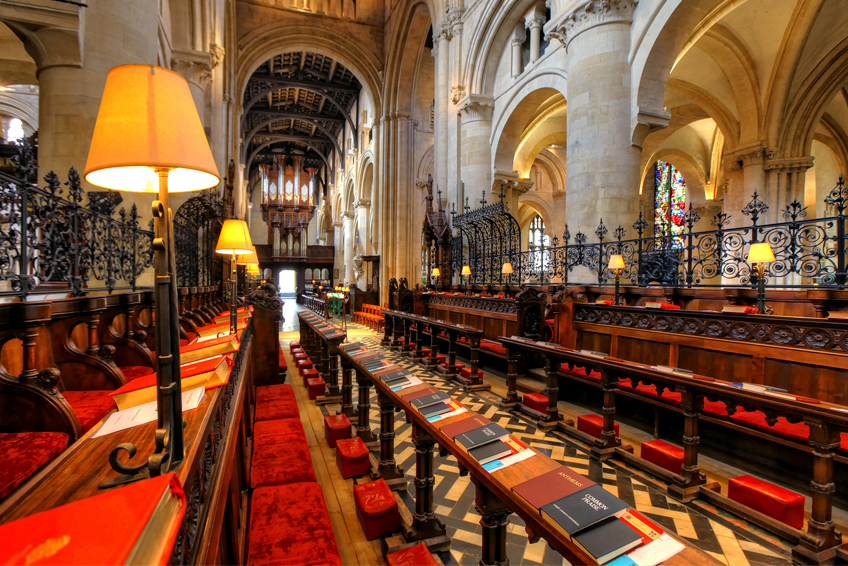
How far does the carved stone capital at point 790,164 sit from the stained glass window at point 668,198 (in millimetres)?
5858

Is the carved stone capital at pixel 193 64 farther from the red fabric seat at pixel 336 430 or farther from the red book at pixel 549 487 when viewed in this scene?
the red book at pixel 549 487

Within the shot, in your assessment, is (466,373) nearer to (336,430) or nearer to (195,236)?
(336,430)

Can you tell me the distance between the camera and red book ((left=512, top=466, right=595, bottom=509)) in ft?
3.99

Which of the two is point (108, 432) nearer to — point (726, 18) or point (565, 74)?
point (565, 74)

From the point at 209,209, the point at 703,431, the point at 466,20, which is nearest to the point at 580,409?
the point at 703,431

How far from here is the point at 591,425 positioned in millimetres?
3547

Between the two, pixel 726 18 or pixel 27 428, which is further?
pixel 726 18

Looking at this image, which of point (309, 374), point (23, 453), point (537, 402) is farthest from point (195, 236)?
point (23, 453)

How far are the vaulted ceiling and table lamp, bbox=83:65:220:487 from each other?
64.2 ft

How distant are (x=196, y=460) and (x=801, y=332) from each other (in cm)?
404

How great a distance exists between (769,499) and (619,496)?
0.80 m

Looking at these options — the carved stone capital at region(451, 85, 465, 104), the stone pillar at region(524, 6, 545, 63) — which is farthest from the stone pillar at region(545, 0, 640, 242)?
the carved stone capital at region(451, 85, 465, 104)

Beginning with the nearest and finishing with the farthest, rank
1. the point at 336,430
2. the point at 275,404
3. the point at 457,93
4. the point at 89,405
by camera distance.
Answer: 1. the point at 89,405
2. the point at 336,430
3. the point at 275,404
4. the point at 457,93

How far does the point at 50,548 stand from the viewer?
591 millimetres
